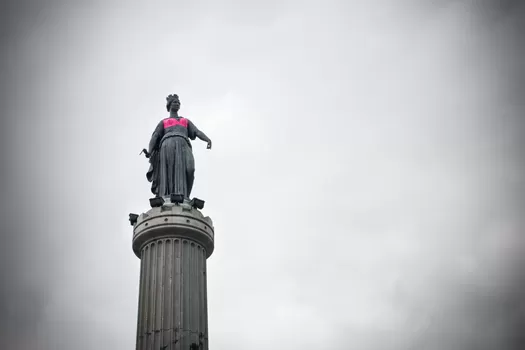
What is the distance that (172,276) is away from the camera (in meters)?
16.8

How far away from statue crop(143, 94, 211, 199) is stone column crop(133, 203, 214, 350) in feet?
3.91

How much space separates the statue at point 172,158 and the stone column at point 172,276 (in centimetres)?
119

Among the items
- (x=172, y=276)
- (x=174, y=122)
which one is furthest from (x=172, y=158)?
(x=172, y=276)

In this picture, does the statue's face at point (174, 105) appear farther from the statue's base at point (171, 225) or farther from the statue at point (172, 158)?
the statue's base at point (171, 225)

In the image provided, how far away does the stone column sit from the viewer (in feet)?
52.7

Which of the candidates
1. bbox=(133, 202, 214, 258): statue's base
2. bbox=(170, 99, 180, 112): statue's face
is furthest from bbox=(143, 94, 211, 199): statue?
bbox=(133, 202, 214, 258): statue's base

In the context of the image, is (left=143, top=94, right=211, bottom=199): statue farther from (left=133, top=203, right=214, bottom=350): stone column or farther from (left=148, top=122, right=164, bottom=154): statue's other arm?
(left=133, top=203, right=214, bottom=350): stone column

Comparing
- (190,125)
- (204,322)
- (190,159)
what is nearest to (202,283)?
(204,322)

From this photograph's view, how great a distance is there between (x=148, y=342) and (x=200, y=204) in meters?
4.61

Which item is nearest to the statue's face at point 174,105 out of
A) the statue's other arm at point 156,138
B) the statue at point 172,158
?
the statue at point 172,158

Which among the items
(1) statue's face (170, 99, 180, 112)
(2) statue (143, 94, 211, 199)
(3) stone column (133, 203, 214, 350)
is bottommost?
(3) stone column (133, 203, 214, 350)

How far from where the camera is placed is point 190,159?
20.0 metres

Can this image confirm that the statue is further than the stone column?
Yes

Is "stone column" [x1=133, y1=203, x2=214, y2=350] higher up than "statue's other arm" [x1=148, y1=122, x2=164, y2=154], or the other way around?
"statue's other arm" [x1=148, y1=122, x2=164, y2=154]
